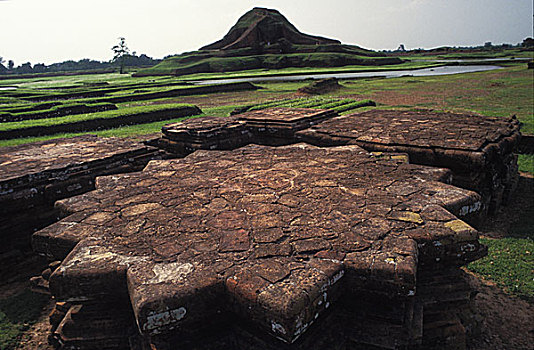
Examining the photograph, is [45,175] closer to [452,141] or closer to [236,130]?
[236,130]

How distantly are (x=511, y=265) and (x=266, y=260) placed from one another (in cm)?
284

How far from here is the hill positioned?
129ft

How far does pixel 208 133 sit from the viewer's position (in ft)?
16.2

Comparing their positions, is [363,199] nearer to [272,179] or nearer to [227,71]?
[272,179]

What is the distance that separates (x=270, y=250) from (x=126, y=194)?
1586mm

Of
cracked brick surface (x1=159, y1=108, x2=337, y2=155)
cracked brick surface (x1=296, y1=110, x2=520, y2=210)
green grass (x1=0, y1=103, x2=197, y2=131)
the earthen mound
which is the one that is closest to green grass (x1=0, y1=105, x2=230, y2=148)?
green grass (x1=0, y1=103, x2=197, y2=131)

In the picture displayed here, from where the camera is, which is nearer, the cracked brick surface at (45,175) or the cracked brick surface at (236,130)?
the cracked brick surface at (45,175)

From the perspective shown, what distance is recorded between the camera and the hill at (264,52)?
39.3 m

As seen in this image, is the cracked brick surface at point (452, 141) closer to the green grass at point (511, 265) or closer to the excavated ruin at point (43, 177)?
the green grass at point (511, 265)

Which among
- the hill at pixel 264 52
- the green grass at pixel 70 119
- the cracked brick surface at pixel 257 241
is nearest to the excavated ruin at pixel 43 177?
the cracked brick surface at pixel 257 241

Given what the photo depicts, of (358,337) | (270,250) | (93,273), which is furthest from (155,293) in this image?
(358,337)

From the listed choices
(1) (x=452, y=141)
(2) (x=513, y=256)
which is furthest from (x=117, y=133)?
(2) (x=513, y=256)

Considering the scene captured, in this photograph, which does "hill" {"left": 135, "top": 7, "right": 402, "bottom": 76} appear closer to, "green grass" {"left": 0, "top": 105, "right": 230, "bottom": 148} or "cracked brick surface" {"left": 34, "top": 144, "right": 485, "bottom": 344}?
"green grass" {"left": 0, "top": 105, "right": 230, "bottom": 148}

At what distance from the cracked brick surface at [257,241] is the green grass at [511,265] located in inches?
41.0
